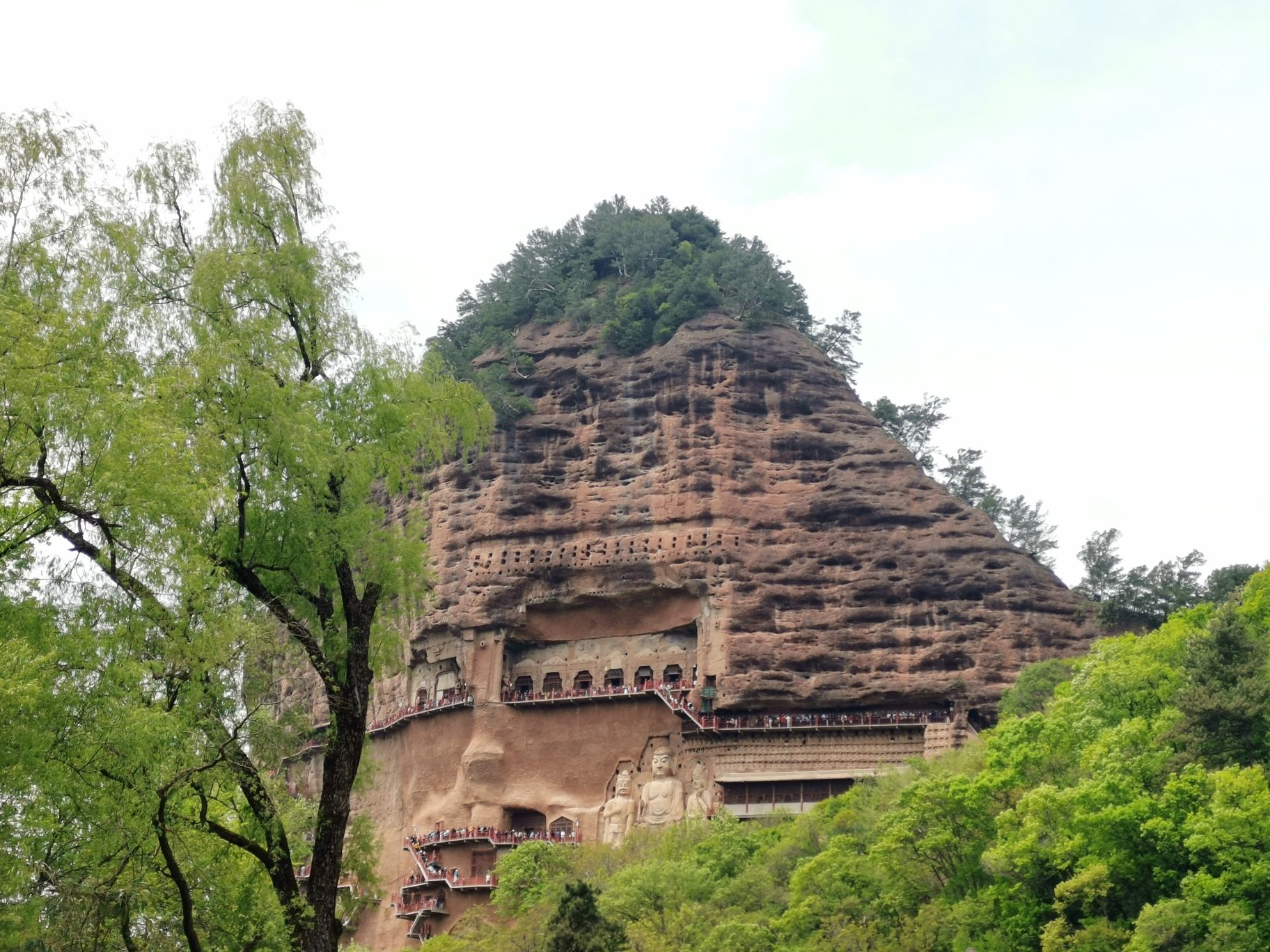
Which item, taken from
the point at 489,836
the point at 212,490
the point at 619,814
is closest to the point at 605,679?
the point at 619,814

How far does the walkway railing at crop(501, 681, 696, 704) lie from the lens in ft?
171

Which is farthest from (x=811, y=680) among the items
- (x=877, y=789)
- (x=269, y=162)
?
(x=269, y=162)

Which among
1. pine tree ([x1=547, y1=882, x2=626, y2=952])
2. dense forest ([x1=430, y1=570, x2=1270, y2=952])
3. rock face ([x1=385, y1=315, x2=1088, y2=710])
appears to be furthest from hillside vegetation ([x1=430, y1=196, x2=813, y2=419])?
pine tree ([x1=547, y1=882, x2=626, y2=952])

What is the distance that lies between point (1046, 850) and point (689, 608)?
25.0 meters

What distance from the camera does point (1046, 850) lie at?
30.0 metres

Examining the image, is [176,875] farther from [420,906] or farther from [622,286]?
[622,286]

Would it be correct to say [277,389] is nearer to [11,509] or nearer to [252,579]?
[252,579]

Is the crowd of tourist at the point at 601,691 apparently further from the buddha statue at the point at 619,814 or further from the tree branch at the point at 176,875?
the tree branch at the point at 176,875

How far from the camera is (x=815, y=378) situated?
58.8m

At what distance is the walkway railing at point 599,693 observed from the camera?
52188mm

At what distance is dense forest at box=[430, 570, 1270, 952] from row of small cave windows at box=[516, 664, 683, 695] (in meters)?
12.6

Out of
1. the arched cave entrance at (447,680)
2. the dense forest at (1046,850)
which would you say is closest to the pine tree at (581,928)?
the dense forest at (1046,850)

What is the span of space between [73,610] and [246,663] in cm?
173

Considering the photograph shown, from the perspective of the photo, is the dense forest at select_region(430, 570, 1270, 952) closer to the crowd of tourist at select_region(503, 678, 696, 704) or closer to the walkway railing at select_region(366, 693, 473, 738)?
the crowd of tourist at select_region(503, 678, 696, 704)
